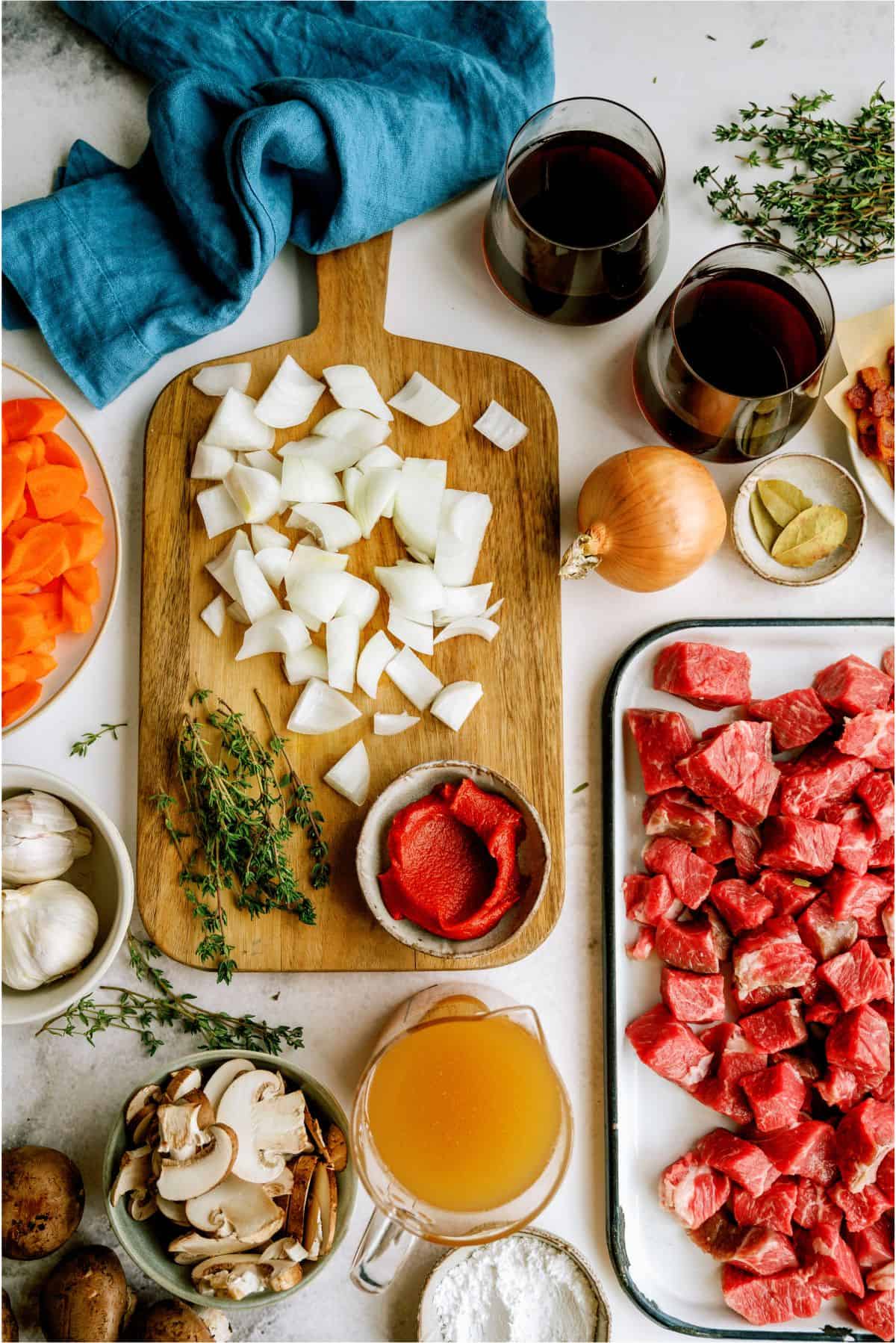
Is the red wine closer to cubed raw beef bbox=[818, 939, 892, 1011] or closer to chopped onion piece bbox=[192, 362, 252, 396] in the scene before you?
chopped onion piece bbox=[192, 362, 252, 396]

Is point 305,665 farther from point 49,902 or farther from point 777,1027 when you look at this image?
point 777,1027

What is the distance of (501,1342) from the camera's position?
1.62 m

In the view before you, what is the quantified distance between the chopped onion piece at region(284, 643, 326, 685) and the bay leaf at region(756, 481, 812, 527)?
769 millimetres

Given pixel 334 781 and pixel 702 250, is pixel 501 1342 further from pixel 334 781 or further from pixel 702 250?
pixel 702 250

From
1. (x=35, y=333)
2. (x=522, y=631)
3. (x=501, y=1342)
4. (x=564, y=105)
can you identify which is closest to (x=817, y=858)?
(x=522, y=631)

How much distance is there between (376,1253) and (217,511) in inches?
47.1

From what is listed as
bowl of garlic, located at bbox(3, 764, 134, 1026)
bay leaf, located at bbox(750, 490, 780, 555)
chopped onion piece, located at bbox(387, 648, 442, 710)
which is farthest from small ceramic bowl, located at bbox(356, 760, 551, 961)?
bay leaf, located at bbox(750, 490, 780, 555)

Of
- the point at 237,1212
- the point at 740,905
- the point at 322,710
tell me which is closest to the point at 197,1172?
the point at 237,1212

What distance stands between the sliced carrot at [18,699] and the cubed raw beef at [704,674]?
985 millimetres

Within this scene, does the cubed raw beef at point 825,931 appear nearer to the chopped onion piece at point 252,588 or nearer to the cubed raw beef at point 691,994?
the cubed raw beef at point 691,994

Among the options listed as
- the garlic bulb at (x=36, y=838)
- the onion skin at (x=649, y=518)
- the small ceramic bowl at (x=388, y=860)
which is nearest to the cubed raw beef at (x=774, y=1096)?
the small ceramic bowl at (x=388, y=860)

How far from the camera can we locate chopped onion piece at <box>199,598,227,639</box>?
65.5 inches

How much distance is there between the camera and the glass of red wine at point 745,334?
156 cm

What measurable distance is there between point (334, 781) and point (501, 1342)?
92 cm
